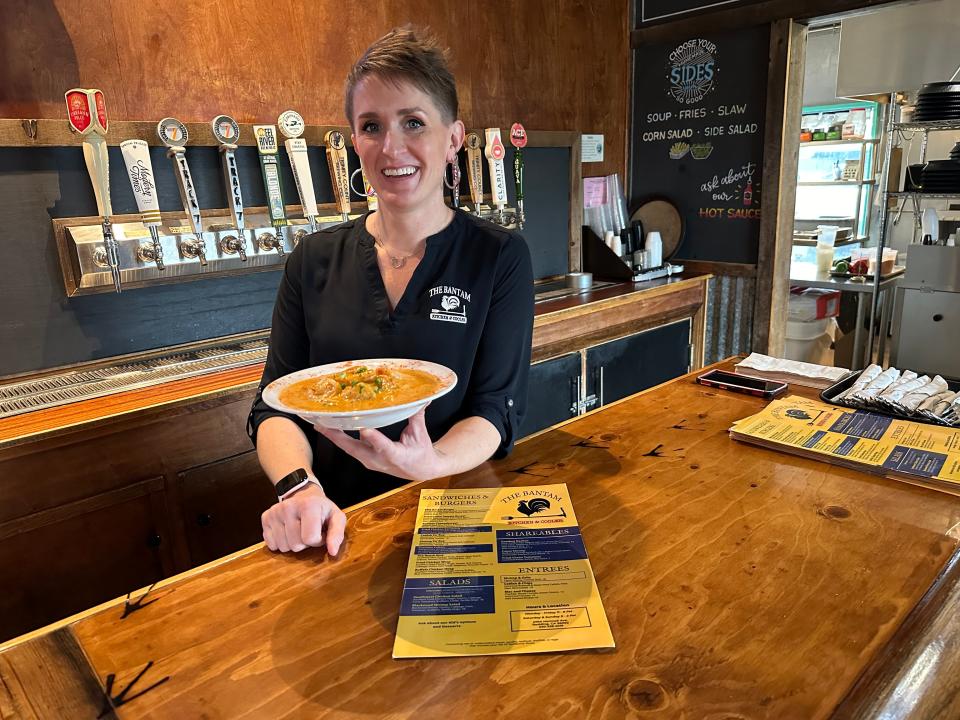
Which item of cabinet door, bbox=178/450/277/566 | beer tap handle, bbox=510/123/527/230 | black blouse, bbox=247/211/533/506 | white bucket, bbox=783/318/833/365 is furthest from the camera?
white bucket, bbox=783/318/833/365

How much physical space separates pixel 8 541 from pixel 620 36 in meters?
3.71

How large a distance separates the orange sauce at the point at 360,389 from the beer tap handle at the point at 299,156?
4.97ft

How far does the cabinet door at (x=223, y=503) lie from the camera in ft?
6.38

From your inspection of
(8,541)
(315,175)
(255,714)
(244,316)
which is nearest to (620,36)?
(315,175)

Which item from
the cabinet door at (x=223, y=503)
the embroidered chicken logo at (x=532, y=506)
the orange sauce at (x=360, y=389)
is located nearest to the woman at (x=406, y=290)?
the embroidered chicken logo at (x=532, y=506)

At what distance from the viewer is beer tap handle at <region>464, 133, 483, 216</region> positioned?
2967 mm

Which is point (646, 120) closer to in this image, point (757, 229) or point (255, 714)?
point (757, 229)

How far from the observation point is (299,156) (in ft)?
7.93

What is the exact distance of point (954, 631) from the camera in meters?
0.86

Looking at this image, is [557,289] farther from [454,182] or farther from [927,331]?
[927,331]

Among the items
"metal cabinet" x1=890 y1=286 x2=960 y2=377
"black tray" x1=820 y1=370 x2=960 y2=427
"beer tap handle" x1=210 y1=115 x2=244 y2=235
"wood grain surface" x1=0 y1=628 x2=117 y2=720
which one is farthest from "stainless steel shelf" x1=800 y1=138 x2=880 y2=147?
"wood grain surface" x1=0 y1=628 x2=117 y2=720

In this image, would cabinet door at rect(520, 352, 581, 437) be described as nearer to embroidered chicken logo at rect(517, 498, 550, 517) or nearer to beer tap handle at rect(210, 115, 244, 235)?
beer tap handle at rect(210, 115, 244, 235)

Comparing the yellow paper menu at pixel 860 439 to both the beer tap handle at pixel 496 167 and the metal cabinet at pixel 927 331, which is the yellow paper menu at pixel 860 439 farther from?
the metal cabinet at pixel 927 331

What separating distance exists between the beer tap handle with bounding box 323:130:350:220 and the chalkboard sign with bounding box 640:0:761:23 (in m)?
2.19
